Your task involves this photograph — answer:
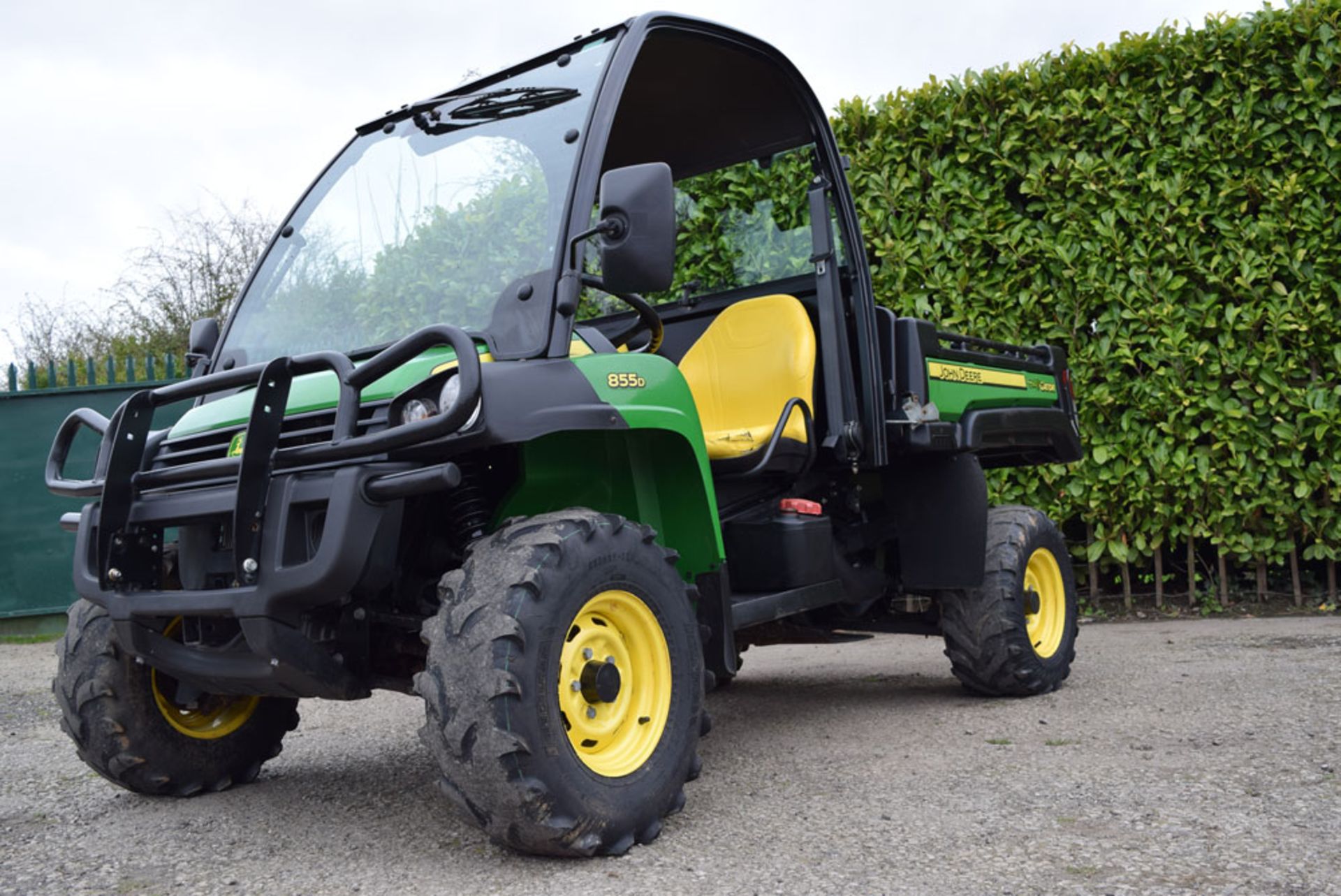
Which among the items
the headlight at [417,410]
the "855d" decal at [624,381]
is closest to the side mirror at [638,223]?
the "855d" decal at [624,381]

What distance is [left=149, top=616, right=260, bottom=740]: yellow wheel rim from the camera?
12.8 ft

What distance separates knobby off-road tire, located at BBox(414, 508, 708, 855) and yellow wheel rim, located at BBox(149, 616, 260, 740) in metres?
1.24

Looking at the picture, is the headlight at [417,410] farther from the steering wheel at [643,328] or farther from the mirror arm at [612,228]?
the steering wheel at [643,328]

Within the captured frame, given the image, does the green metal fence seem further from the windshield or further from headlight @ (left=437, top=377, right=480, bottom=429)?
headlight @ (left=437, top=377, right=480, bottom=429)

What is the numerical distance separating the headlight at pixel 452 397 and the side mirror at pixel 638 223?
0.52 metres

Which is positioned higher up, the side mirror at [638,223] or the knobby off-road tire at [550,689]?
the side mirror at [638,223]

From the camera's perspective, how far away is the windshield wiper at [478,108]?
13.0 feet

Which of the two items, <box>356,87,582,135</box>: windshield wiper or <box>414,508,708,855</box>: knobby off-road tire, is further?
<box>356,87,582,135</box>: windshield wiper

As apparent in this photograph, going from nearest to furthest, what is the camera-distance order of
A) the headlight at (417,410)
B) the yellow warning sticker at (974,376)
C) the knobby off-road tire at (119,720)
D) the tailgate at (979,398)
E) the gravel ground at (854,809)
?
the gravel ground at (854,809) → the headlight at (417,410) → the knobby off-road tire at (119,720) → the tailgate at (979,398) → the yellow warning sticker at (974,376)

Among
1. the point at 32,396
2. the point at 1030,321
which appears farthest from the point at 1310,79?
the point at 32,396

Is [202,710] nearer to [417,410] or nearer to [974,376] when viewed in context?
[417,410]

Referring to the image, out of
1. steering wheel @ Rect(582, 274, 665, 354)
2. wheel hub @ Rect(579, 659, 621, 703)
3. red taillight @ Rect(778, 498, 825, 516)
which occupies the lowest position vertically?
wheel hub @ Rect(579, 659, 621, 703)

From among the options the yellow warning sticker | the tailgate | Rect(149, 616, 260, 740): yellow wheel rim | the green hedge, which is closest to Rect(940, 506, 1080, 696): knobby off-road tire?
the tailgate

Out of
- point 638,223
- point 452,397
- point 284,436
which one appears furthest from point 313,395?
point 638,223
